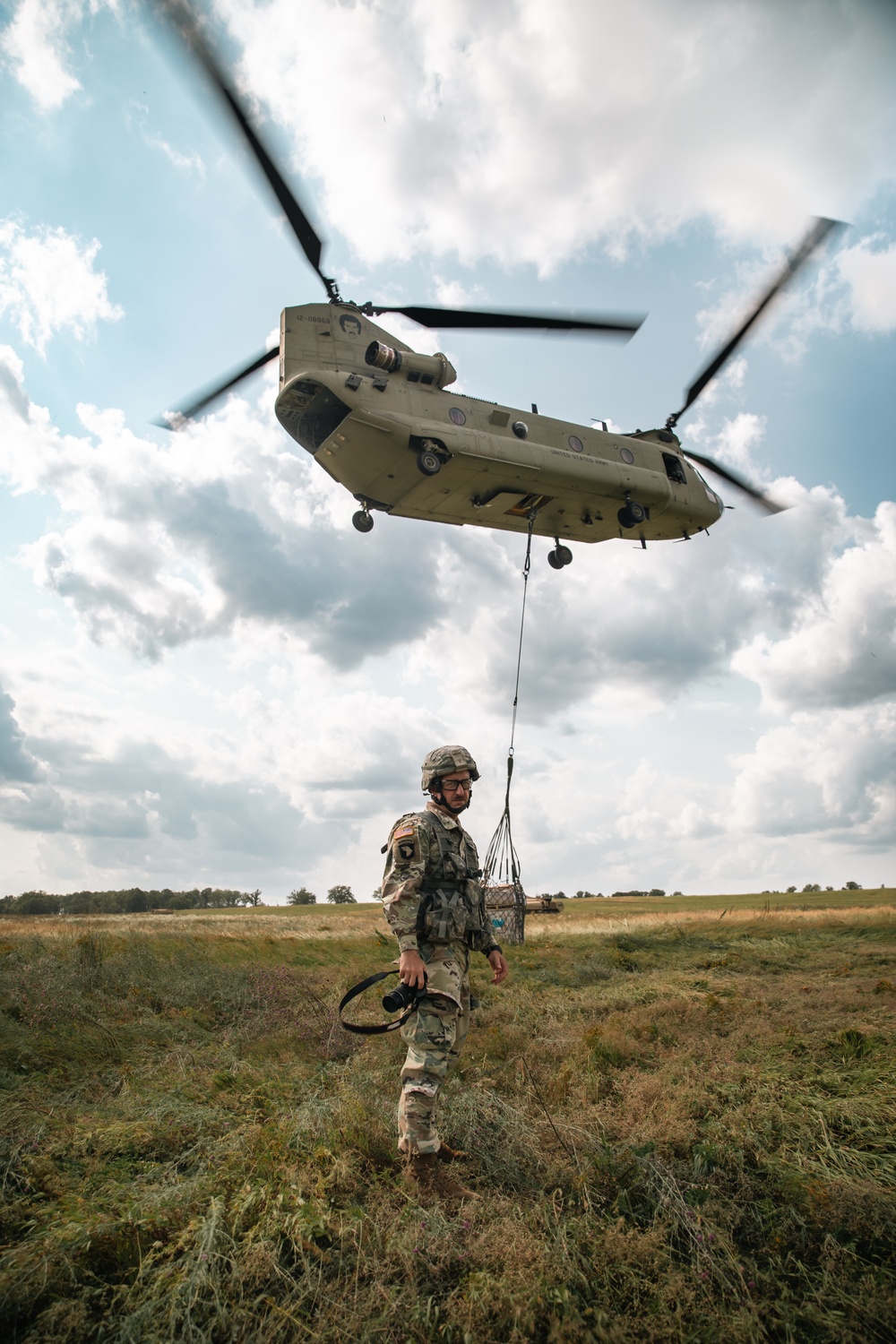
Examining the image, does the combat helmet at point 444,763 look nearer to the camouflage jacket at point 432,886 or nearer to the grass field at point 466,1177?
the camouflage jacket at point 432,886

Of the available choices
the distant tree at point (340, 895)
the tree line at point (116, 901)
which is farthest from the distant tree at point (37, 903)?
the distant tree at point (340, 895)

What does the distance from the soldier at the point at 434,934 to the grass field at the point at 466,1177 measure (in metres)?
0.28

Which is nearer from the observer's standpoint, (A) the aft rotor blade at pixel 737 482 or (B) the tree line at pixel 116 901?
(A) the aft rotor blade at pixel 737 482

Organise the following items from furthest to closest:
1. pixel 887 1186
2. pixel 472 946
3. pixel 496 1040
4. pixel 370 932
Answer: pixel 370 932 → pixel 496 1040 → pixel 472 946 → pixel 887 1186

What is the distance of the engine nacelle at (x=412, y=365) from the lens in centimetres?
1364

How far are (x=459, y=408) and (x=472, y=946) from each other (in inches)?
453

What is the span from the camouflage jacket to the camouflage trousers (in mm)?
176

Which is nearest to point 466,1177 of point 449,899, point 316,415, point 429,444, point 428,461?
point 449,899

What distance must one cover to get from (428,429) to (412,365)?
1588 millimetres

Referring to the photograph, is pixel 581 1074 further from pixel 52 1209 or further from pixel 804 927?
pixel 804 927

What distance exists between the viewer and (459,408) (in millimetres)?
14297

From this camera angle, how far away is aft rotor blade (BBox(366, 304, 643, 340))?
46.4 ft

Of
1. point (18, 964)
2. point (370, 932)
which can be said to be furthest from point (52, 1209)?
point (370, 932)

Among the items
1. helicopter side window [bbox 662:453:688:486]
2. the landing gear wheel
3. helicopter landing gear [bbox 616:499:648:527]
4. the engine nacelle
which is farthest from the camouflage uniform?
helicopter side window [bbox 662:453:688:486]
